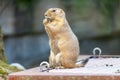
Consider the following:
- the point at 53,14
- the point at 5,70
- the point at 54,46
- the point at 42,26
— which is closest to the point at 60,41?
the point at 54,46

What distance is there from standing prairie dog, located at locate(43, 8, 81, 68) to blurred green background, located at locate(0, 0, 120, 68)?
534 cm

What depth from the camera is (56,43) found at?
2979 millimetres

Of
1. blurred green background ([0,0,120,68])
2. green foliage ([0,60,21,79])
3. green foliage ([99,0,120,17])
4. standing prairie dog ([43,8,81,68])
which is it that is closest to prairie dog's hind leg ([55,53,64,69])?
standing prairie dog ([43,8,81,68])

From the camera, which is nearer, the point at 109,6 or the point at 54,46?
the point at 54,46

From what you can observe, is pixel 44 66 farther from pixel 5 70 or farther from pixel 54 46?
pixel 5 70

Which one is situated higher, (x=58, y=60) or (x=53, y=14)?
(x=53, y=14)

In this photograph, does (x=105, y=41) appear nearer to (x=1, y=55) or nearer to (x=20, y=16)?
(x=20, y=16)

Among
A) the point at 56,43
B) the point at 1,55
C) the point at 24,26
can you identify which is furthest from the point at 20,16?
the point at 56,43

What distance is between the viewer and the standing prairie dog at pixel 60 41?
295cm

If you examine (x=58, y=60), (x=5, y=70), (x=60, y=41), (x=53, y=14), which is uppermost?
(x=53, y=14)

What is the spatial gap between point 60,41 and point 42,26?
18.0 ft

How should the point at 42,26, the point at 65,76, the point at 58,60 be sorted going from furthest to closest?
1. the point at 42,26
2. the point at 58,60
3. the point at 65,76

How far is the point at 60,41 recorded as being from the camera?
2963mm

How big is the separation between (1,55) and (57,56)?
4.08 feet
